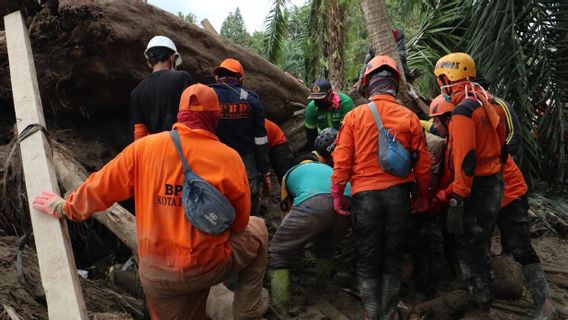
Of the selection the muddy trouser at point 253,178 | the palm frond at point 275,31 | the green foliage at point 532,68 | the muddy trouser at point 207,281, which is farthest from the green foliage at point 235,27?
the muddy trouser at point 207,281

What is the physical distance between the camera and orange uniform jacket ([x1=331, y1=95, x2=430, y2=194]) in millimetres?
4105

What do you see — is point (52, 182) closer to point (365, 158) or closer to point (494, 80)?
point (365, 158)

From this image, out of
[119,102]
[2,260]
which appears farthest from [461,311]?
[119,102]

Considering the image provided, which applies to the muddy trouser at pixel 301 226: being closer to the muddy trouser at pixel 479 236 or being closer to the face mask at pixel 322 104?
the muddy trouser at pixel 479 236

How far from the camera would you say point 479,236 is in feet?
14.2

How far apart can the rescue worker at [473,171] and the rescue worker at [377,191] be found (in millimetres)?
301

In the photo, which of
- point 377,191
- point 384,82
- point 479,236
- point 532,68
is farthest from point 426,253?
point 532,68

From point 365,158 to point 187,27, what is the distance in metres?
3.45

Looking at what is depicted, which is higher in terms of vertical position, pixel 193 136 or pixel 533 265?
pixel 193 136

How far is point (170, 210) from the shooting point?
2959mm

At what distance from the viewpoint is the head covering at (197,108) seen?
310cm

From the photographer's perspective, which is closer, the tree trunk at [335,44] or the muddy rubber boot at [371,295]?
the muddy rubber boot at [371,295]

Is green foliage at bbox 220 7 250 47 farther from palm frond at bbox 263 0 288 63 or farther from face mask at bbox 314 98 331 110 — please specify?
face mask at bbox 314 98 331 110

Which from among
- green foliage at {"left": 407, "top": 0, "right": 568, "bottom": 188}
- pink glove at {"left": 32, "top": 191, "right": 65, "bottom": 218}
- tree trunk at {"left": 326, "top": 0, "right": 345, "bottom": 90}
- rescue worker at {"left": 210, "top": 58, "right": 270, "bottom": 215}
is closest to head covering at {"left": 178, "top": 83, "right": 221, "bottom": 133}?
pink glove at {"left": 32, "top": 191, "right": 65, "bottom": 218}
